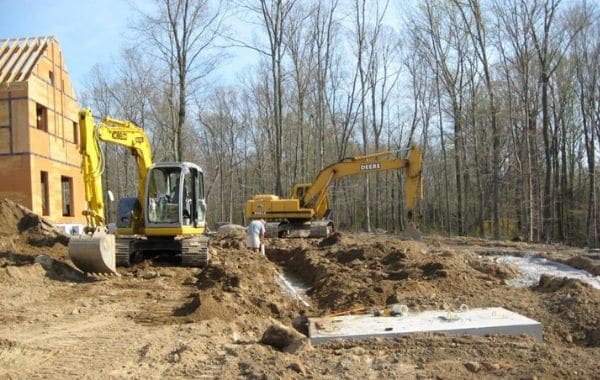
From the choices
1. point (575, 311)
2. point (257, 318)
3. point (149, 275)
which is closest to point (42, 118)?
point (149, 275)

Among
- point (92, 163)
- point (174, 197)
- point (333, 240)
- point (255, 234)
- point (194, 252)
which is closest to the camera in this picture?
point (92, 163)

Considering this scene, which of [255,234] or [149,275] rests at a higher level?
[255,234]

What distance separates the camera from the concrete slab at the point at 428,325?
21.3 feet

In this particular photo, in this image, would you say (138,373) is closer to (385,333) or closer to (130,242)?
(385,333)

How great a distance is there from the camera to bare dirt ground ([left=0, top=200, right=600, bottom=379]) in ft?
18.6

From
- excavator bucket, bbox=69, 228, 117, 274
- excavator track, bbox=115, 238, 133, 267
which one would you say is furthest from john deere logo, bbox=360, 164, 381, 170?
excavator bucket, bbox=69, 228, 117, 274

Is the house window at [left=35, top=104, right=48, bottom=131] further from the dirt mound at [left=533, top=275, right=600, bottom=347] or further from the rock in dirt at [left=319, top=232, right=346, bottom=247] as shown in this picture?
the dirt mound at [left=533, top=275, right=600, bottom=347]

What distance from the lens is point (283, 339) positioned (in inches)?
250

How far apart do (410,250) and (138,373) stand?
9689 millimetres

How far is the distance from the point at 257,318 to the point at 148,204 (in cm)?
744

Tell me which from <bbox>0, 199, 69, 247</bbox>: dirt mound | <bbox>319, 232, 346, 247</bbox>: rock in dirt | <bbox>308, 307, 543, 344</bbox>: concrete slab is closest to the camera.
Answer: <bbox>308, 307, 543, 344</bbox>: concrete slab

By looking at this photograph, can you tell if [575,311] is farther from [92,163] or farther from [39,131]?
[39,131]

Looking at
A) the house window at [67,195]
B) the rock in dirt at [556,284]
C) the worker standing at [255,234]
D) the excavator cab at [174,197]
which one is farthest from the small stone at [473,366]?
the house window at [67,195]

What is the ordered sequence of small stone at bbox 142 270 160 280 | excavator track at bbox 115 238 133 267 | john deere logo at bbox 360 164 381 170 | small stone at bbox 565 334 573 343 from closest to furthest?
small stone at bbox 565 334 573 343 → small stone at bbox 142 270 160 280 → excavator track at bbox 115 238 133 267 → john deere logo at bbox 360 164 381 170
